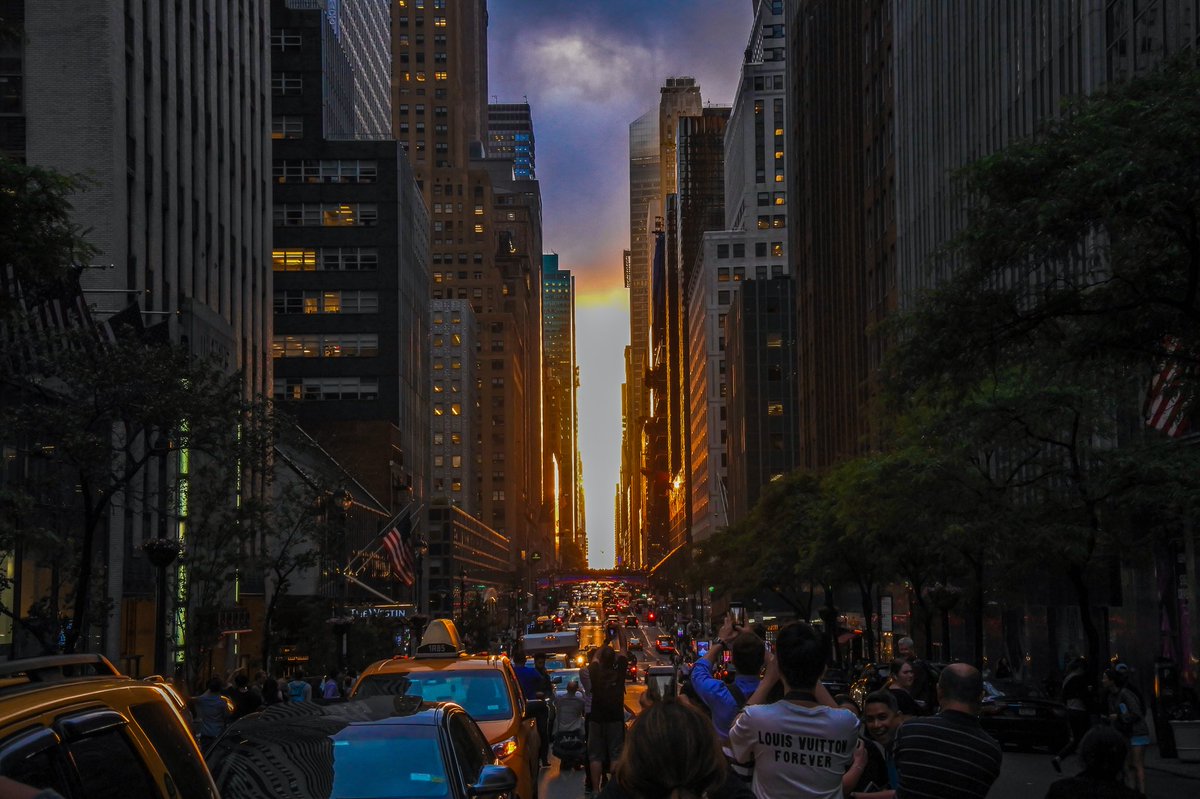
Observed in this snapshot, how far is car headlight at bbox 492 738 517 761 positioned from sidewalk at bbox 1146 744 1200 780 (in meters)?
14.9

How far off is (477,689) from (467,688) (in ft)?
0.35

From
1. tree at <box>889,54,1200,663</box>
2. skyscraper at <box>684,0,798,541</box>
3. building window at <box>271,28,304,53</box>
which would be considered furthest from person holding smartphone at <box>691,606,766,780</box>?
skyscraper at <box>684,0,798,541</box>

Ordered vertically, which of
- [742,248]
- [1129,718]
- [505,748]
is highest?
[742,248]

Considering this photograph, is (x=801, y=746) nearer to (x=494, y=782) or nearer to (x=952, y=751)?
(x=952, y=751)

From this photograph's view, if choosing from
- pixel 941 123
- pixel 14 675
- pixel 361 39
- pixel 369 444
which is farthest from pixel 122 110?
pixel 361 39

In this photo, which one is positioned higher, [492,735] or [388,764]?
[388,764]

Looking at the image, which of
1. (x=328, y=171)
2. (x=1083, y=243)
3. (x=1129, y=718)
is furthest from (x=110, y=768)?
(x=328, y=171)

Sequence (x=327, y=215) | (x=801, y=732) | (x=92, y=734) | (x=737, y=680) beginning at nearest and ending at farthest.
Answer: (x=92, y=734) < (x=801, y=732) < (x=737, y=680) < (x=327, y=215)

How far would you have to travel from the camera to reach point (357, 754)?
35.3 ft

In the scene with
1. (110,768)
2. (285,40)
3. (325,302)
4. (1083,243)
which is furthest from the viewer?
(325,302)

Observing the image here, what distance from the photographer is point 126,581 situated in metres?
46.9

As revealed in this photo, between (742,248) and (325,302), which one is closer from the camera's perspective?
(325,302)

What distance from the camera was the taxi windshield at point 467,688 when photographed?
51.2 feet

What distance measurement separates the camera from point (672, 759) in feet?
16.7
